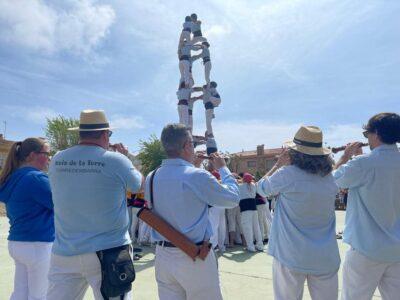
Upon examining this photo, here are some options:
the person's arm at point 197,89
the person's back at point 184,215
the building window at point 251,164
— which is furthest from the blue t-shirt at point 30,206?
the building window at point 251,164

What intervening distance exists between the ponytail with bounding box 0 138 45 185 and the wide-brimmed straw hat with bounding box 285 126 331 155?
7.35 ft

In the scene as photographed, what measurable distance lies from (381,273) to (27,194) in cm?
285

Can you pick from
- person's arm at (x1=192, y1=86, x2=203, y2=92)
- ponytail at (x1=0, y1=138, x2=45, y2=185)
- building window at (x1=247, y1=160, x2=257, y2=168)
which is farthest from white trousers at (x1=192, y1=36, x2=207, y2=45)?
building window at (x1=247, y1=160, x2=257, y2=168)

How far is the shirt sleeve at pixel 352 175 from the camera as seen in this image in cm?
278

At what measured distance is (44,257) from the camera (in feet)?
10.2

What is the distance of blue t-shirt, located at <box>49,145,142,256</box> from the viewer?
2.48 meters

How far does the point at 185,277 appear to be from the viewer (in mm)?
2324

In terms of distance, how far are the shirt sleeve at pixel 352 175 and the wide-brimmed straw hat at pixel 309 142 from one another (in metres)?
0.19

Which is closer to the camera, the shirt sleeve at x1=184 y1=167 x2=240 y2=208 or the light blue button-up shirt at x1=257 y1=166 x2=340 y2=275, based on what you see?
the shirt sleeve at x1=184 y1=167 x2=240 y2=208

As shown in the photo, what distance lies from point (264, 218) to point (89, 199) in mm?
7391

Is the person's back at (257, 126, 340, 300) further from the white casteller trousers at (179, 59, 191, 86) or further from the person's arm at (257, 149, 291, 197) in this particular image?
the white casteller trousers at (179, 59, 191, 86)

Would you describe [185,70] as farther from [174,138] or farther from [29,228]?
[174,138]

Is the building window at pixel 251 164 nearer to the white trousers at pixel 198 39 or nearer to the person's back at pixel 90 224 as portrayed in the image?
the white trousers at pixel 198 39

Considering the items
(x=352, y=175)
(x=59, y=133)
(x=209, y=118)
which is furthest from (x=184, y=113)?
(x=59, y=133)
